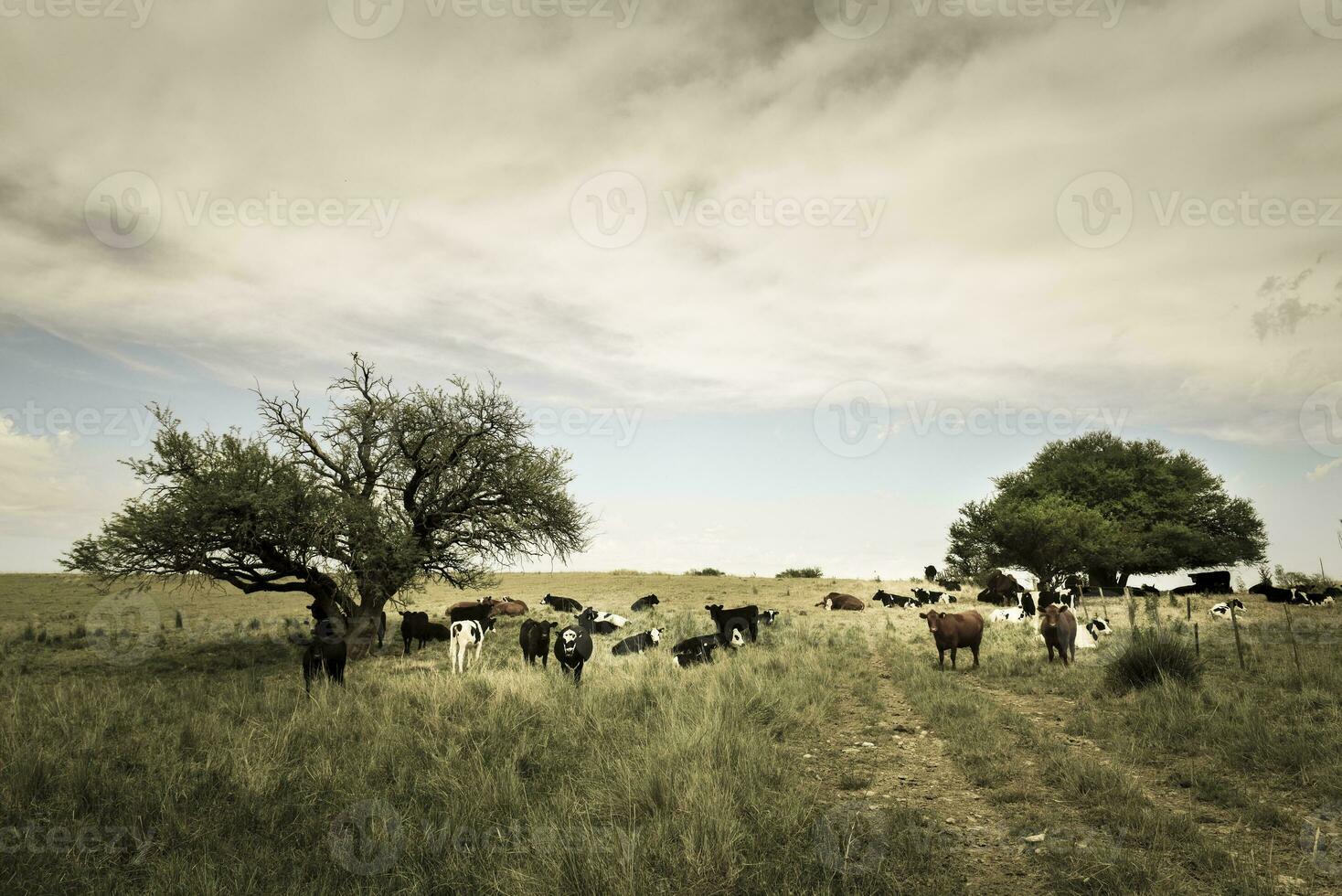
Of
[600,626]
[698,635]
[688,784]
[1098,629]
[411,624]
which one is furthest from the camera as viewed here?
[600,626]

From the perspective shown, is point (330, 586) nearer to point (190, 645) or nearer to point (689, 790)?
point (190, 645)

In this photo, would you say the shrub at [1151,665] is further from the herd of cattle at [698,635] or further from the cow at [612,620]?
the cow at [612,620]

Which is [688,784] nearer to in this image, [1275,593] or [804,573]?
[1275,593]

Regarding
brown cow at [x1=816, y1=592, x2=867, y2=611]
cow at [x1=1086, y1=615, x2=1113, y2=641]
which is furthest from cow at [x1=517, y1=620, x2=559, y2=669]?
brown cow at [x1=816, y1=592, x2=867, y2=611]

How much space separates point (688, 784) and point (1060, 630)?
37.2ft

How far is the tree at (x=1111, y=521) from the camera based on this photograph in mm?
38375

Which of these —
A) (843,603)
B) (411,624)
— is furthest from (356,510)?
(843,603)

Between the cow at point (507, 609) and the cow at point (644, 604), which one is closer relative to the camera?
the cow at point (507, 609)

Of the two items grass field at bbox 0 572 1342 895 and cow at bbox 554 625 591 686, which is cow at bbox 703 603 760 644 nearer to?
cow at bbox 554 625 591 686

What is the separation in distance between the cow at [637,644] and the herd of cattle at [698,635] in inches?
1.0

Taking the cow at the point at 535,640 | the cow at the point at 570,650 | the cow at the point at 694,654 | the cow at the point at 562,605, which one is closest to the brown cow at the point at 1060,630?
the cow at the point at 694,654

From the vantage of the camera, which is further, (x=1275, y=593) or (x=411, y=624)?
(x=1275, y=593)

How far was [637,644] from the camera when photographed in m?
17.7

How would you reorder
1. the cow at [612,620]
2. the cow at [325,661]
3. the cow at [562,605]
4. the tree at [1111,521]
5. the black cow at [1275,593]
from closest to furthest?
1. the cow at [325,661]
2. the cow at [612,620]
3. the black cow at [1275,593]
4. the cow at [562,605]
5. the tree at [1111,521]
